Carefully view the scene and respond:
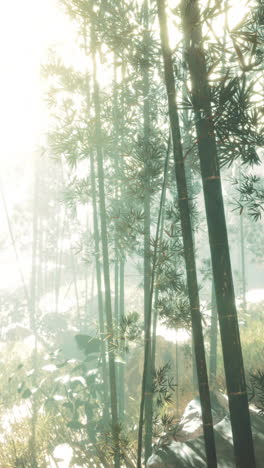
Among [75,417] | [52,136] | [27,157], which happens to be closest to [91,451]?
[75,417]

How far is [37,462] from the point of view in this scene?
639 cm

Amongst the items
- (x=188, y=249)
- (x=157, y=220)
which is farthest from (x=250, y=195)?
(x=157, y=220)

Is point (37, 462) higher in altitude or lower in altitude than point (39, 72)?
lower

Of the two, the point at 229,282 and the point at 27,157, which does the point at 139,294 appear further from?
the point at 229,282

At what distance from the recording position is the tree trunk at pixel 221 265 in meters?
2.41

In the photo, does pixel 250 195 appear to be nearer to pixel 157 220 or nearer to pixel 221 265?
pixel 221 265

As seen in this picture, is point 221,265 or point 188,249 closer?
point 221,265

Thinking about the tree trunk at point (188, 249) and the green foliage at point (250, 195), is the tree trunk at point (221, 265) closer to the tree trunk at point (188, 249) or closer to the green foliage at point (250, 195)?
the tree trunk at point (188, 249)

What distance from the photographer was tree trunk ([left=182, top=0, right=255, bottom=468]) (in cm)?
241

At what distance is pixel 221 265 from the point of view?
2.55 m

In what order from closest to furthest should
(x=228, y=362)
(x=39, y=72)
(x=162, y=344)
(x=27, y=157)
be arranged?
(x=228, y=362), (x=39, y=72), (x=162, y=344), (x=27, y=157)

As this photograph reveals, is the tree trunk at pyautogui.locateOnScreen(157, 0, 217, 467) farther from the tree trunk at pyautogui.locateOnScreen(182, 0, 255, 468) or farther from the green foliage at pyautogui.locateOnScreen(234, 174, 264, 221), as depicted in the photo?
the green foliage at pyautogui.locateOnScreen(234, 174, 264, 221)

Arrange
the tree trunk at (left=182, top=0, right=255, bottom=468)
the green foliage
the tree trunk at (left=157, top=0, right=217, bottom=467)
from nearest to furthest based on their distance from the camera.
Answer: the tree trunk at (left=182, top=0, right=255, bottom=468) → the tree trunk at (left=157, top=0, right=217, bottom=467) → the green foliage

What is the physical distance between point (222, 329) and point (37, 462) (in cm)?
538
